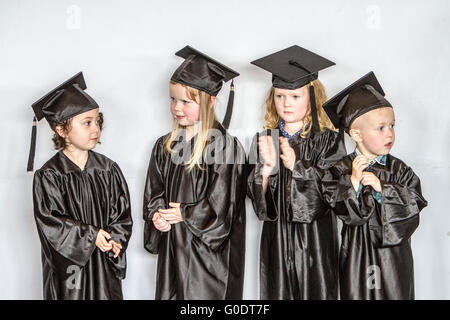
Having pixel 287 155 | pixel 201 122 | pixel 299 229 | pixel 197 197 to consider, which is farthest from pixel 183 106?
pixel 299 229

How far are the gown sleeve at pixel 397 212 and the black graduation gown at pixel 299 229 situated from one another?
0.88 ft

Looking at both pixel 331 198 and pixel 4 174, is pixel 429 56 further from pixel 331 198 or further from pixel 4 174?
pixel 4 174

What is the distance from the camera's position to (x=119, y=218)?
128 inches

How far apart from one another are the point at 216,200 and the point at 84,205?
0.60m

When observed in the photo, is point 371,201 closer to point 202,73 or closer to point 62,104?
point 202,73

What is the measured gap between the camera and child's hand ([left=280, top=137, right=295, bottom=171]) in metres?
3.11

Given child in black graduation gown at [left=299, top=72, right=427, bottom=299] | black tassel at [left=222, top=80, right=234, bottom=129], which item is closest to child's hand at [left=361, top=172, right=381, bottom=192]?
child in black graduation gown at [left=299, top=72, right=427, bottom=299]

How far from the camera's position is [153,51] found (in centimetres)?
360

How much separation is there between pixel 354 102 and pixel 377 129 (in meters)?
0.15

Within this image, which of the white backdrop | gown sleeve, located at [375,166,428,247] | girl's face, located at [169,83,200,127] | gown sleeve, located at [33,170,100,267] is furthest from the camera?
the white backdrop

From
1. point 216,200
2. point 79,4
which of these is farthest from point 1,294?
point 79,4

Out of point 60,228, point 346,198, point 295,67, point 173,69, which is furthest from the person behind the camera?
point 173,69

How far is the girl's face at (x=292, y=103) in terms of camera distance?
10.4 feet

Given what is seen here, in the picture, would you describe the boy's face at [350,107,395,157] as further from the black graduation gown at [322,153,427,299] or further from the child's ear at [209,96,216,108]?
the child's ear at [209,96,216,108]
